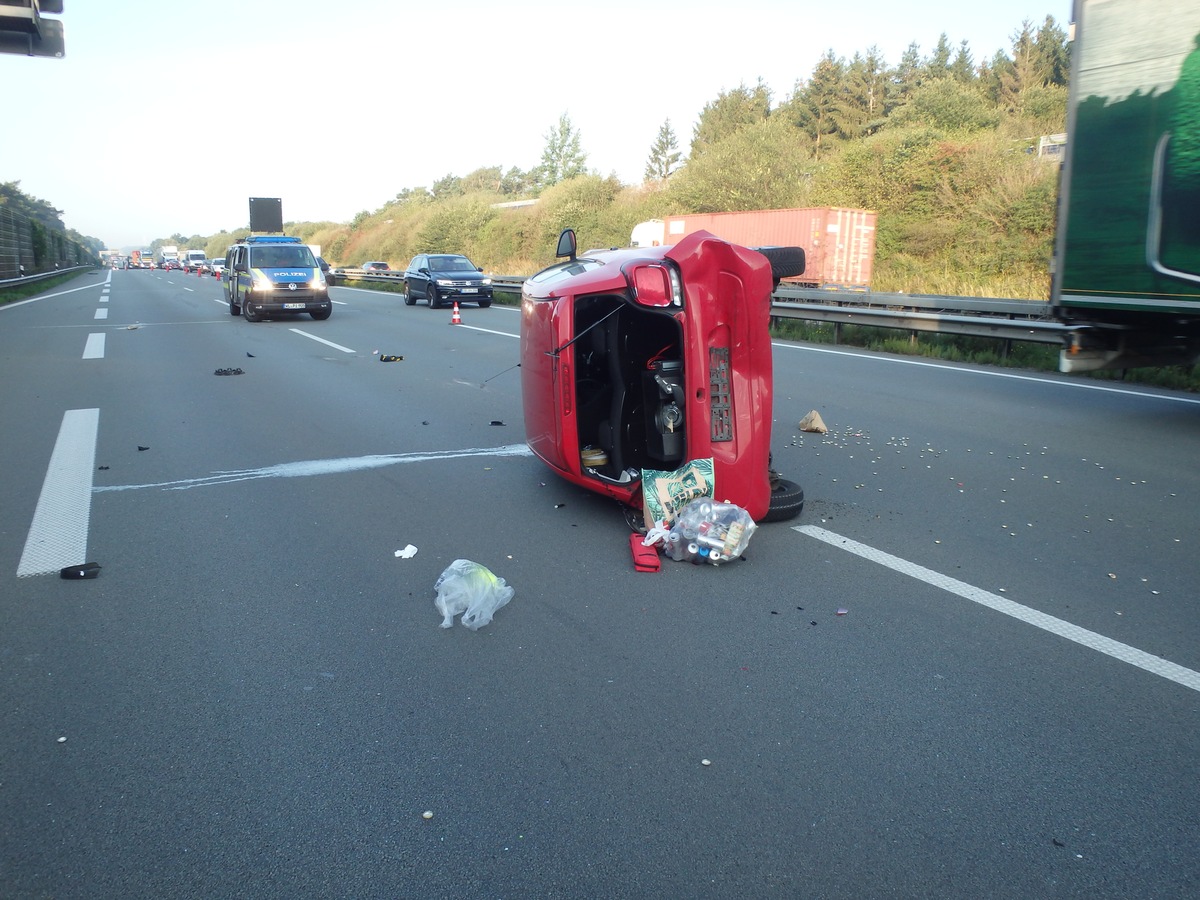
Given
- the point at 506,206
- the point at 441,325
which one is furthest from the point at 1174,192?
the point at 506,206

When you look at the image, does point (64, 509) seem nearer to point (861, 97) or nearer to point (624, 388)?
point (624, 388)

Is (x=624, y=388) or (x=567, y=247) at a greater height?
(x=567, y=247)

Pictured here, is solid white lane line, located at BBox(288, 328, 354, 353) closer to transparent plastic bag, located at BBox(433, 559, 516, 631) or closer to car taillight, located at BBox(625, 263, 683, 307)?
car taillight, located at BBox(625, 263, 683, 307)

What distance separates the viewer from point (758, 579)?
488 cm

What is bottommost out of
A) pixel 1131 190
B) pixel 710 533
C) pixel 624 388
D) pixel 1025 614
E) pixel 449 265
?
pixel 1025 614

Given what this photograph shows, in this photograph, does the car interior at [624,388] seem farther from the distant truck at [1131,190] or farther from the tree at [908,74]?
the tree at [908,74]

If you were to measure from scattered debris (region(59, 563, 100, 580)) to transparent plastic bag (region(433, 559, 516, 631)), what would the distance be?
183cm

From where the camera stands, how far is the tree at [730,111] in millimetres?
69562

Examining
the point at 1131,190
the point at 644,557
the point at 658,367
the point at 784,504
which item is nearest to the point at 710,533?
the point at 644,557

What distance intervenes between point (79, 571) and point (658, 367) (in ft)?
10.9

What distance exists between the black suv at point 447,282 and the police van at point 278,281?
454 cm

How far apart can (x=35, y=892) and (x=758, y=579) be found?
336 cm

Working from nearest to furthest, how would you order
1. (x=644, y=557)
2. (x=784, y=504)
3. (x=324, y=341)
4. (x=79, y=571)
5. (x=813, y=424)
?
(x=79, y=571)
(x=644, y=557)
(x=784, y=504)
(x=813, y=424)
(x=324, y=341)

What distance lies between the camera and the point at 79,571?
4.91m
